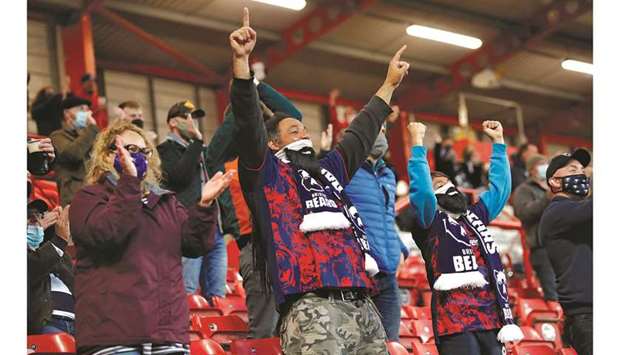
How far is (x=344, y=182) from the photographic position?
3.82 m

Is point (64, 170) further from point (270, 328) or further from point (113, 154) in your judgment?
point (113, 154)

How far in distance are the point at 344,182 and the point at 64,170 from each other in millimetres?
2992

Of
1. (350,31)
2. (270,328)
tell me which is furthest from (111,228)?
(350,31)

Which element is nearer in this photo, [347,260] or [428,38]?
[347,260]

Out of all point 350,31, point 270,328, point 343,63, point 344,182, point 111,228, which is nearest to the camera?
point 111,228

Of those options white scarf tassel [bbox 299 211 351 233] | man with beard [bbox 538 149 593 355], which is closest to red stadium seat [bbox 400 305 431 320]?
man with beard [bbox 538 149 593 355]

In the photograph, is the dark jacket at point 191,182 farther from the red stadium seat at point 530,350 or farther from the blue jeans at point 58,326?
the red stadium seat at point 530,350

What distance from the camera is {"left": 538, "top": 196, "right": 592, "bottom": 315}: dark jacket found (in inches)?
185

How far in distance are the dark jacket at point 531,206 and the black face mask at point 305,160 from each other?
173 inches

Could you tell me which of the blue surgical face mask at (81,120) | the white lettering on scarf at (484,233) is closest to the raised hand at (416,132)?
the white lettering on scarf at (484,233)

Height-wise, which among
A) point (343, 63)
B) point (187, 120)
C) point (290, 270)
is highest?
point (343, 63)

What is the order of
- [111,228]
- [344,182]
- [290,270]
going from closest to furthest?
[111,228], [290,270], [344,182]

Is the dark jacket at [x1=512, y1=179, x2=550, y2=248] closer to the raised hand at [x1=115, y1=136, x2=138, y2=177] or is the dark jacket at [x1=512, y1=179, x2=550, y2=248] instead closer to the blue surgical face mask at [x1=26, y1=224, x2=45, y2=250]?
the blue surgical face mask at [x1=26, y1=224, x2=45, y2=250]

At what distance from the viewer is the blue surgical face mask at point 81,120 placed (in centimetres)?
660
